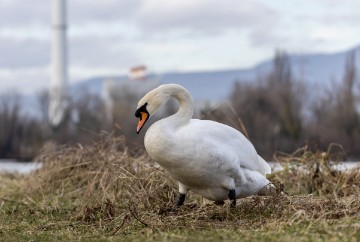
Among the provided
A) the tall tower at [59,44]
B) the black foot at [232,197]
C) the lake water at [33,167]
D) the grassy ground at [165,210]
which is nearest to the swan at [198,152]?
the black foot at [232,197]

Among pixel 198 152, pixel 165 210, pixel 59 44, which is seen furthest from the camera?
pixel 59 44

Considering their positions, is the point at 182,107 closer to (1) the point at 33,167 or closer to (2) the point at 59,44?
(1) the point at 33,167

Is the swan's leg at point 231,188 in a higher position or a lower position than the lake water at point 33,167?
higher

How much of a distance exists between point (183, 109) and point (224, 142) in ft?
1.63

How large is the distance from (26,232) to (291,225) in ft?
8.14

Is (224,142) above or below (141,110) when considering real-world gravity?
below

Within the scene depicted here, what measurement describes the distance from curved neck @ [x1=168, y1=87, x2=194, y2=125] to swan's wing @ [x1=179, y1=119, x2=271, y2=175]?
77 mm

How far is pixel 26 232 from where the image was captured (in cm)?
725

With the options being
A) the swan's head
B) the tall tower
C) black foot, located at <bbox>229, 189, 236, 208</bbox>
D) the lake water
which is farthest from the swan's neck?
the tall tower

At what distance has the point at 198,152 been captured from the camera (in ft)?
23.1

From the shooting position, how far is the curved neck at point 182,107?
7320 mm

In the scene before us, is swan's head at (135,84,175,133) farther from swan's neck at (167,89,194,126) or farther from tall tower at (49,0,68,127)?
tall tower at (49,0,68,127)

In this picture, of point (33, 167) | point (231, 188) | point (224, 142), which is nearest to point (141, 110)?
point (224, 142)

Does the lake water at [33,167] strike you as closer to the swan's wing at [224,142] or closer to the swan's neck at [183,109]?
the swan's wing at [224,142]
